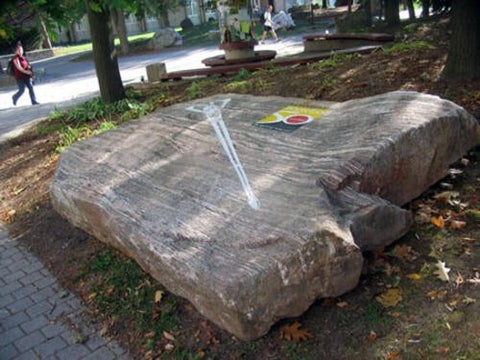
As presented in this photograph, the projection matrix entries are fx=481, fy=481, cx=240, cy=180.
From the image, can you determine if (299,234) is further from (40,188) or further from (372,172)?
(40,188)

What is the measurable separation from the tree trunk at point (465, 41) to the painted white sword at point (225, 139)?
99.3 inches

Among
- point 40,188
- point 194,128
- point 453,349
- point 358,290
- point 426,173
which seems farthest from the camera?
point 40,188

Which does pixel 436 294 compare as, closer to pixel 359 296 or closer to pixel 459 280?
pixel 459 280

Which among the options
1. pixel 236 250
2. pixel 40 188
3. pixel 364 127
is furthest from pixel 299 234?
pixel 40 188

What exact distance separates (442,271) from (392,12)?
40.0 feet

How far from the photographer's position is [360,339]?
8.63ft

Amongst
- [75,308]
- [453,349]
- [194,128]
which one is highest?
[194,128]

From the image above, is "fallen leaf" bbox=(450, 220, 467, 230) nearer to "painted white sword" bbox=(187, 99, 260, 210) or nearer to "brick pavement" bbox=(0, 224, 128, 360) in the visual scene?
"painted white sword" bbox=(187, 99, 260, 210)

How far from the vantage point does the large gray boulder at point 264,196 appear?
2.52m

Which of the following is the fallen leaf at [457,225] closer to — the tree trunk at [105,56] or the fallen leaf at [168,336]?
the fallen leaf at [168,336]

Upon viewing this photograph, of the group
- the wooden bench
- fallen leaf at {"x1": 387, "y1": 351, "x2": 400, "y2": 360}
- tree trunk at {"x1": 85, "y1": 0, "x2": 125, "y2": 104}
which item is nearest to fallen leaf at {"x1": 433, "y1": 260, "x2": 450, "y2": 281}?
fallen leaf at {"x1": 387, "y1": 351, "x2": 400, "y2": 360}

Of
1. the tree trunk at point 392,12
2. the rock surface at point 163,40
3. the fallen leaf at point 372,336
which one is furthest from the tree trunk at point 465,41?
the rock surface at point 163,40

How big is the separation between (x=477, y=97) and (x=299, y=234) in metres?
3.26

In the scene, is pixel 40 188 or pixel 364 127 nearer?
pixel 364 127
